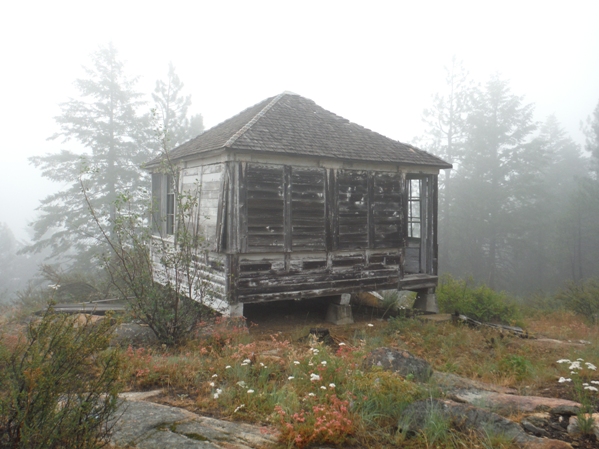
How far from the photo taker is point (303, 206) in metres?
9.28

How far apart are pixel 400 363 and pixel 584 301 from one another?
467 inches

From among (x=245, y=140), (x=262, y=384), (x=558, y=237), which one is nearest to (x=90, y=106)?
(x=245, y=140)

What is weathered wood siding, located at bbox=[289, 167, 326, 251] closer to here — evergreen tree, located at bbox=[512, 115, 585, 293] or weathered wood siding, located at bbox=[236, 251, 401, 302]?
weathered wood siding, located at bbox=[236, 251, 401, 302]

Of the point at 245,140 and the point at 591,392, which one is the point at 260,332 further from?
the point at 591,392

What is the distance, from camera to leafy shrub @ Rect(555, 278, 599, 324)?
44.0 ft

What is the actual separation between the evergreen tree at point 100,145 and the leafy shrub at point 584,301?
→ 19.2 m

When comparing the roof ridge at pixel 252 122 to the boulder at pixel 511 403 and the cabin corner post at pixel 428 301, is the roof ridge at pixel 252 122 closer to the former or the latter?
the boulder at pixel 511 403

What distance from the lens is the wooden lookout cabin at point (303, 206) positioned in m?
8.62

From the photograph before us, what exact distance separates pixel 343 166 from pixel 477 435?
6693 millimetres

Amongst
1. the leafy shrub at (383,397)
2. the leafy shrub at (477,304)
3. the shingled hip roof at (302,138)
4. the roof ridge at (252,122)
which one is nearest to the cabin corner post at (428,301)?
the leafy shrub at (477,304)

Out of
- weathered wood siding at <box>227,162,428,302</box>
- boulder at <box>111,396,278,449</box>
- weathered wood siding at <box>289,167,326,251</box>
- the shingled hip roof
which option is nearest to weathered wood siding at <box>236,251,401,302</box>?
weathered wood siding at <box>227,162,428,302</box>

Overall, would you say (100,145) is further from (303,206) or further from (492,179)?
(492,179)

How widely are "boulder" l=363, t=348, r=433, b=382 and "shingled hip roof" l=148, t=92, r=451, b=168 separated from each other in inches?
182

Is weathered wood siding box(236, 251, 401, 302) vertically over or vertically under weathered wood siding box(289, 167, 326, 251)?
under
